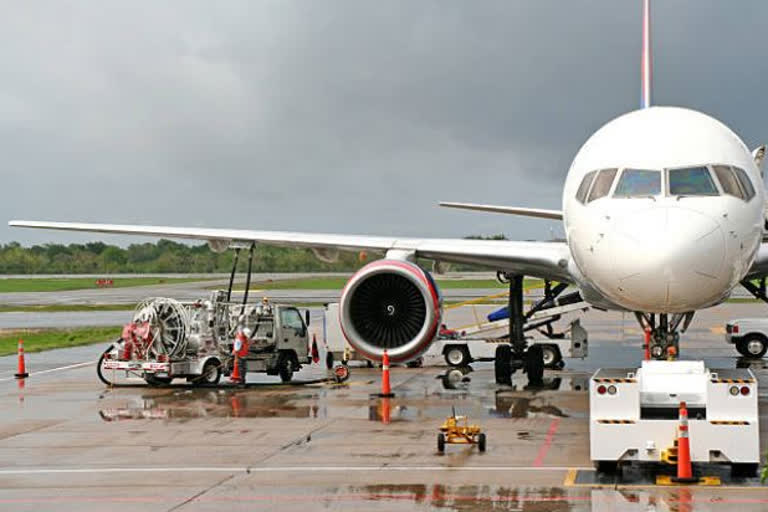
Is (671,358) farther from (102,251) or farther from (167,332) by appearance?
(102,251)

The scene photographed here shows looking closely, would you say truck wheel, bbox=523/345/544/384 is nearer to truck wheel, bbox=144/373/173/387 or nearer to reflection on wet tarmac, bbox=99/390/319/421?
reflection on wet tarmac, bbox=99/390/319/421

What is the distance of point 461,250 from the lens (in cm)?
1709

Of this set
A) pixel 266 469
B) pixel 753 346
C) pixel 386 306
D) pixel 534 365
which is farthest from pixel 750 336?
pixel 266 469

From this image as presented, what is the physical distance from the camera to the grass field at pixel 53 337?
99.7ft

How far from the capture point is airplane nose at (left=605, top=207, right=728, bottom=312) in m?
10.7

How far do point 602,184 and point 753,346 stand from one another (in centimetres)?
1563

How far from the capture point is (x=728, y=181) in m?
11.7

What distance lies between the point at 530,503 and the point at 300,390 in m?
10.3

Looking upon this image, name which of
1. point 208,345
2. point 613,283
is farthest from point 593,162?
point 208,345

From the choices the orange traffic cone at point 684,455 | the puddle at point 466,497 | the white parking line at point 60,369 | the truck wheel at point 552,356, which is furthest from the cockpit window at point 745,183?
the white parking line at point 60,369

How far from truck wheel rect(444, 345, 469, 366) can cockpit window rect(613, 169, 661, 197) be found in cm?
1192

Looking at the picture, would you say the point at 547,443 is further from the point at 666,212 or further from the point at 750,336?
the point at 750,336

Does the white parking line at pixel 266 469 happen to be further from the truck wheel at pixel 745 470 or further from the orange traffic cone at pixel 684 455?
the truck wheel at pixel 745 470

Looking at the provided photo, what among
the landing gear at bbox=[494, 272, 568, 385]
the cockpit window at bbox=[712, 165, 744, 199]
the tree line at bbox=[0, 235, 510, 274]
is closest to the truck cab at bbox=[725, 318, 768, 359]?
the landing gear at bbox=[494, 272, 568, 385]
